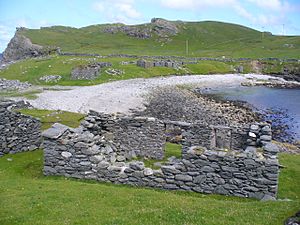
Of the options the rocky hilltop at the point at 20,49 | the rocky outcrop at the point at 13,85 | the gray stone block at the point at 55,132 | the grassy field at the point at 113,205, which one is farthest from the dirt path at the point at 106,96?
the rocky hilltop at the point at 20,49

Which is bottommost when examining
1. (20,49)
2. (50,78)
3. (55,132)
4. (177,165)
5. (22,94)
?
(22,94)

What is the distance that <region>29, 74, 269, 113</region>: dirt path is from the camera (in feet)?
177

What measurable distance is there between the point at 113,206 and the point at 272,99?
6966cm

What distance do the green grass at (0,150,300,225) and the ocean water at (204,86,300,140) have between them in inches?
1487

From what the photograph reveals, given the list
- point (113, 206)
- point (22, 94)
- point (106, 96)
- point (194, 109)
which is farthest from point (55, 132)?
point (22, 94)

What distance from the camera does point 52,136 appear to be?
20188 mm

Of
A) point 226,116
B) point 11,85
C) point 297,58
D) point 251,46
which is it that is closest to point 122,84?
point 11,85

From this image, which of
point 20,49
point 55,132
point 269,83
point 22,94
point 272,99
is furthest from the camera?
point 20,49

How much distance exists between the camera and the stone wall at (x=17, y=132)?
25.4 metres

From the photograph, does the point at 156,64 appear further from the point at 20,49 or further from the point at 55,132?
the point at 55,132

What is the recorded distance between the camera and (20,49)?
146 metres

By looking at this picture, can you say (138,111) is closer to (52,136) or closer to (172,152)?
(172,152)

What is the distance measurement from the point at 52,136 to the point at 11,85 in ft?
180

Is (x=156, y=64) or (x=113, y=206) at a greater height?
(x=156, y=64)
